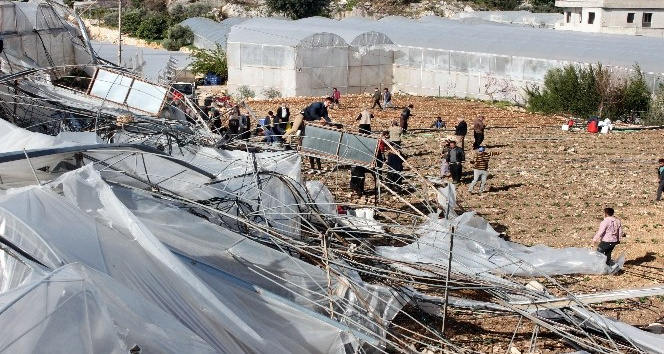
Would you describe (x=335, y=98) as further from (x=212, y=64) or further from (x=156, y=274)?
(x=156, y=274)

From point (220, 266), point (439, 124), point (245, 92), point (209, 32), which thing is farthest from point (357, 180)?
point (209, 32)

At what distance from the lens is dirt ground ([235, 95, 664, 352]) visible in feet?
43.0

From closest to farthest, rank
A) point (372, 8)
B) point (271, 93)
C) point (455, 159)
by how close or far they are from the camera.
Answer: point (455, 159), point (271, 93), point (372, 8)

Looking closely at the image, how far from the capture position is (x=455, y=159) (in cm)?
1867

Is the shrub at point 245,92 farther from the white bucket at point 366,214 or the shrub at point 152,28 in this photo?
the shrub at point 152,28

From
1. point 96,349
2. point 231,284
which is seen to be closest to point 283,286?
point 231,284

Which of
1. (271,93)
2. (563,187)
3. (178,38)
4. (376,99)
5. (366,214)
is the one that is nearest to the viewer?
(366,214)

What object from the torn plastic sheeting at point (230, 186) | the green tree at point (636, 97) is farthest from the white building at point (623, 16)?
the torn plastic sheeting at point (230, 186)

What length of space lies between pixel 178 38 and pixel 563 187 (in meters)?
33.7

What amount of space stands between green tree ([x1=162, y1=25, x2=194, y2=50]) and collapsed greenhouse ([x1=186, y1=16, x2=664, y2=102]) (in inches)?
568

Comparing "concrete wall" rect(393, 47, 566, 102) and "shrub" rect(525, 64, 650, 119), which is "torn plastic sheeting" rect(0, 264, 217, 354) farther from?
"concrete wall" rect(393, 47, 566, 102)

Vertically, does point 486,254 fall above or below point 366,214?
below

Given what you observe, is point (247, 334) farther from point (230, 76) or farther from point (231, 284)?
point (230, 76)

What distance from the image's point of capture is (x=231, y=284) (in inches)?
344
